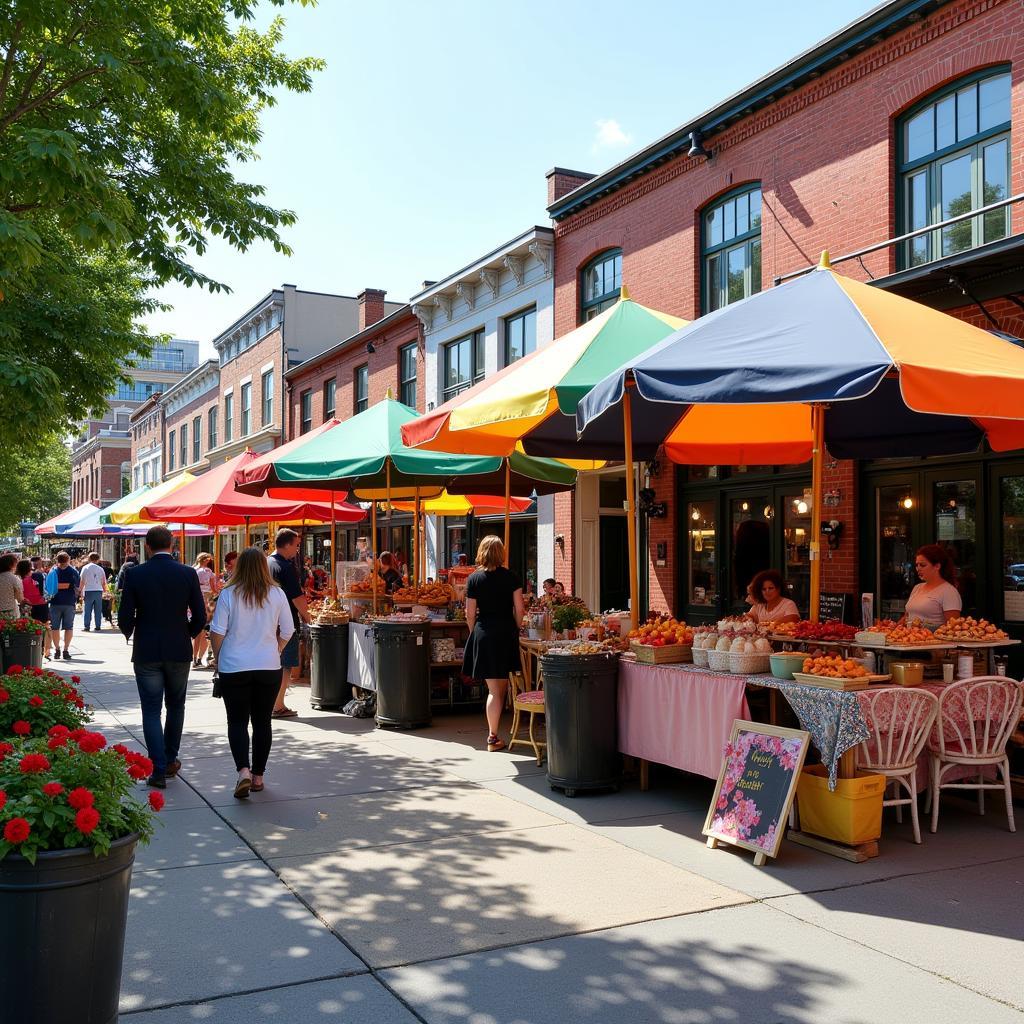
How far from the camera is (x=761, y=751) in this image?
19.8 feet

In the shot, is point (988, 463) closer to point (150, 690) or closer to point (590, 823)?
point (590, 823)

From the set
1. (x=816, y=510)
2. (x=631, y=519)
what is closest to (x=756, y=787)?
(x=816, y=510)

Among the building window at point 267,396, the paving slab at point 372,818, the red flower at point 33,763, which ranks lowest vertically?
the paving slab at point 372,818

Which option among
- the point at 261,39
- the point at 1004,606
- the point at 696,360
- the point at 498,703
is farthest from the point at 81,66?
the point at 1004,606

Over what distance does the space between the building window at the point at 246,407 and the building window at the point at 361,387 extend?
9861mm

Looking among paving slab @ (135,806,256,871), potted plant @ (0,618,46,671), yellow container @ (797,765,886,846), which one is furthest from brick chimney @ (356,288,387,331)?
yellow container @ (797,765,886,846)

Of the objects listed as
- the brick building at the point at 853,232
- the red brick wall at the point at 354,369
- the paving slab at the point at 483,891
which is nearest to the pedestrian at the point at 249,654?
the paving slab at the point at 483,891

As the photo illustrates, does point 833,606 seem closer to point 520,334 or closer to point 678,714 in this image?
point 678,714

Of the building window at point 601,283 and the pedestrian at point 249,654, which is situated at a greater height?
the building window at point 601,283

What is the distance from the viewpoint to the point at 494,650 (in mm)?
8883

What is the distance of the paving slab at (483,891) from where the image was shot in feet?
15.2

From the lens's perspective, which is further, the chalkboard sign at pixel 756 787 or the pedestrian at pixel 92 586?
the pedestrian at pixel 92 586

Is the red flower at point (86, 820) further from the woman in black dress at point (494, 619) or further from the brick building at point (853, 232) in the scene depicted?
the brick building at point (853, 232)

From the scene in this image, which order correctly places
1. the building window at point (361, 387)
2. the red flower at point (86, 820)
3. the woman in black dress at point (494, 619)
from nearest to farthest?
the red flower at point (86, 820) → the woman in black dress at point (494, 619) → the building window at point (361, 387)
